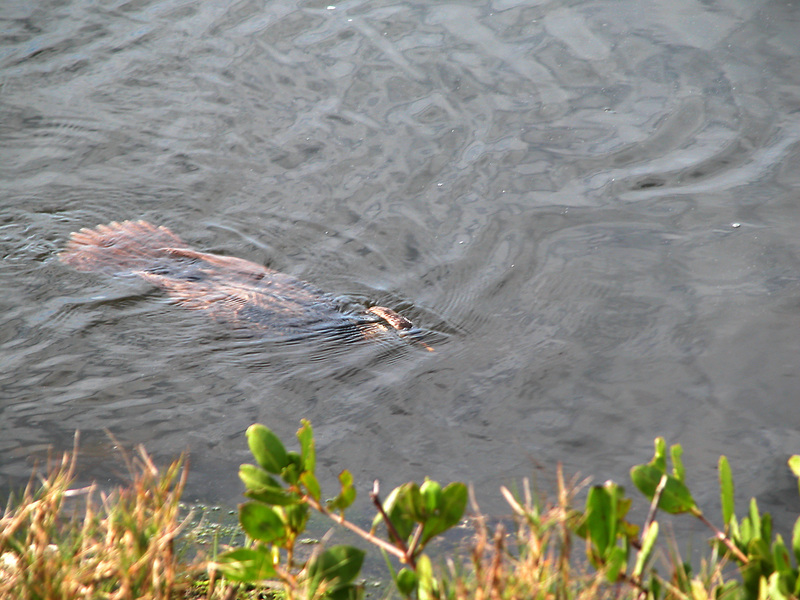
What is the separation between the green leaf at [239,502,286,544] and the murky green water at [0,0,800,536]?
4.41ft

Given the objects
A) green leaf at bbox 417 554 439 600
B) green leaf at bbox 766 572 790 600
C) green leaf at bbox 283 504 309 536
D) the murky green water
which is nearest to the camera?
green leaf at bbox 766 572 790 600

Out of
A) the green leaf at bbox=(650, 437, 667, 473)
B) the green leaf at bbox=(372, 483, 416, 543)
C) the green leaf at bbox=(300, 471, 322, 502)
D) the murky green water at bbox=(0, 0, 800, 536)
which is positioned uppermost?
the green leaf at bbox=(300, 471, 322, 502)

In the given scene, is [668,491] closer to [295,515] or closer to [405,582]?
[405,582]

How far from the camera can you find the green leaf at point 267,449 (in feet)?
5.79

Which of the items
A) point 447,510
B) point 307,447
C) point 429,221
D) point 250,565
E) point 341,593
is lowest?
point 429,221

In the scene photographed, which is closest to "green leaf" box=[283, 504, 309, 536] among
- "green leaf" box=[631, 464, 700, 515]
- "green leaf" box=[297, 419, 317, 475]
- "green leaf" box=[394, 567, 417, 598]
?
"green leaf" box=[297, 419, 317, 475]

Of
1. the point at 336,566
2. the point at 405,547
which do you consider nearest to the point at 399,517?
the point at 405,547

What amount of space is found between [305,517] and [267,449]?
0.22 metres

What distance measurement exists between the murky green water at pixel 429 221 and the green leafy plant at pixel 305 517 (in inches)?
53.4

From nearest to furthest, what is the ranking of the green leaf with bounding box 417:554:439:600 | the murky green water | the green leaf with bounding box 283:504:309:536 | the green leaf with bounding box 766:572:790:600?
the green leaf with bounding box 766:572:790:600 < the green leaf with bounding box 417:554:439:600 < the green leaf with bounding box 283:504:309:536 < the murky green water

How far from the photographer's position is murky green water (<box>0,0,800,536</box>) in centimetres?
352

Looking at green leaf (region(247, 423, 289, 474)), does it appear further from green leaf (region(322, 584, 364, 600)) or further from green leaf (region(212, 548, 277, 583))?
green leaf (region(322, 584, 364, 600))

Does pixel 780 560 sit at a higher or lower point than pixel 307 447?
lower

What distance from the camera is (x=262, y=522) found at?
5.90 feet
